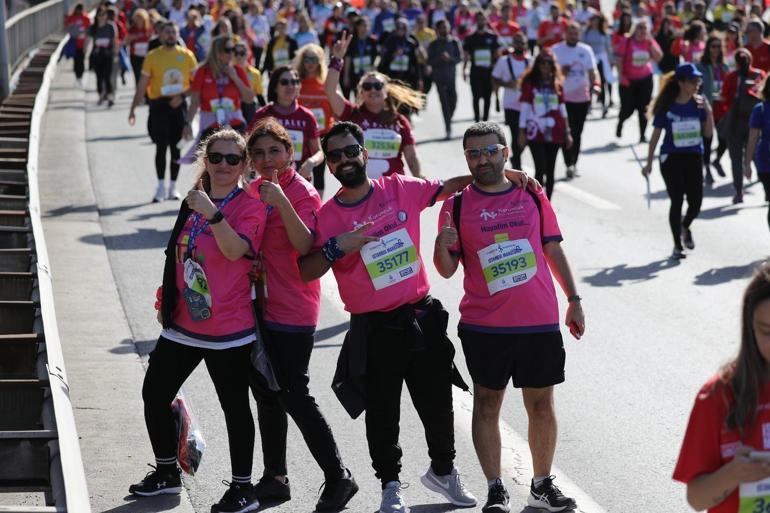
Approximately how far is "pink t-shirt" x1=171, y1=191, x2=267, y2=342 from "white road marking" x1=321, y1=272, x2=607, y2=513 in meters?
1.56

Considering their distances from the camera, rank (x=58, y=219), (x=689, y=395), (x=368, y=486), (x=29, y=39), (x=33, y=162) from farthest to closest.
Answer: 1. (x=29, y=39)
2. (x=58, y=219)
3. (x=33, y=162)
4. (x=689, y=395)
5. (x=368, y=486)

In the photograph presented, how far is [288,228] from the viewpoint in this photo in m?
6.23

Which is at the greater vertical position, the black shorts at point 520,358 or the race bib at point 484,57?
the black shorts at point 520,358

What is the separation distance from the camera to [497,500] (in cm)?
639

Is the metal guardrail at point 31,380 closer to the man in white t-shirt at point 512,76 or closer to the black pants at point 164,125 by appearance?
the black pants at point 164,125

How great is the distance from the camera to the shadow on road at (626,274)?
39.2ft

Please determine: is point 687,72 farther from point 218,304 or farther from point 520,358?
point 218,304

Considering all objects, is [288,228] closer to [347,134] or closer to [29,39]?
[347,134]

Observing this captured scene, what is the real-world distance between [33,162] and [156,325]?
270 cm

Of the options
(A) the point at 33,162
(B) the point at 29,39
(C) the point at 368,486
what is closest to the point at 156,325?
(A) the point at 33,162

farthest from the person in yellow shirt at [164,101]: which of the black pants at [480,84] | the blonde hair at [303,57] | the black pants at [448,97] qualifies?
the black pants at [480,84]

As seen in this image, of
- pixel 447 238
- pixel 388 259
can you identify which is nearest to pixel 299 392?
pixel 388 259

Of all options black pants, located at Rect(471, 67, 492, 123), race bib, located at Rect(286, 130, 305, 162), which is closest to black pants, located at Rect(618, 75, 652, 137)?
black pants, located at Rect(471, 67, 492, 123)

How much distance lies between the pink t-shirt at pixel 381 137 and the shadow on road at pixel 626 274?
102 inches
